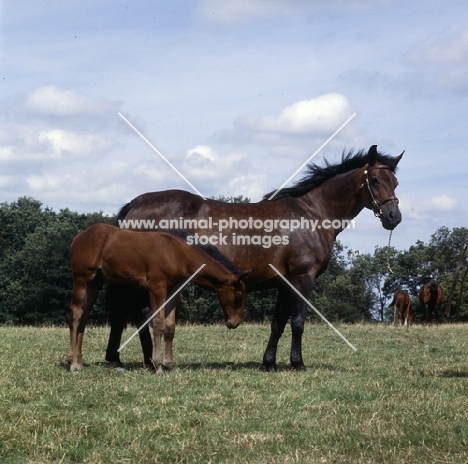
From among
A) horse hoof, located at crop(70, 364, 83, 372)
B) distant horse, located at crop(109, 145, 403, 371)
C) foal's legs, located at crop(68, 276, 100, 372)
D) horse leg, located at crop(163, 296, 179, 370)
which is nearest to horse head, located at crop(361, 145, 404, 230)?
distant horse, located at crop(109, 145, 403, 371)

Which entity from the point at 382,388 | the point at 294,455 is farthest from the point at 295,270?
the point at 294,455

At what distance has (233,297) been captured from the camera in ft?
34.4

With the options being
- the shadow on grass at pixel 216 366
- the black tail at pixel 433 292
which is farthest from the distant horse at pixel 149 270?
the black tail at pixel 433 292

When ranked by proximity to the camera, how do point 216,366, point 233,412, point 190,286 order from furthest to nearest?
1. point 190,286
2. point 216,366
3. point 233,412

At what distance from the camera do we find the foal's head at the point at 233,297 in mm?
10422

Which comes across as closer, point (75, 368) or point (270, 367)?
point (75, 368)

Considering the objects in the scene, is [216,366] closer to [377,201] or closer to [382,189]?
[377,201]

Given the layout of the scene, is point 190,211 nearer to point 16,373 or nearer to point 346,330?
point 16,373

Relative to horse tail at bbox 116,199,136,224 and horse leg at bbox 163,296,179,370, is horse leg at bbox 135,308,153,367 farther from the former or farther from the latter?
horse tail at bbox 116,199,136,224

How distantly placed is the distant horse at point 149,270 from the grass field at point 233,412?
0.60 meters

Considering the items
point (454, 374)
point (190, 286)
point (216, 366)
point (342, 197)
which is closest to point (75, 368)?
point (216, 366)

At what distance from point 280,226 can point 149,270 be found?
2.11 m

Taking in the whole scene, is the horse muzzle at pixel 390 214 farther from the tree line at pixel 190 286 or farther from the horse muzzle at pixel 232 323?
the tree line at pixel 190 286

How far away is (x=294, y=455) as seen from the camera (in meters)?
5.83
